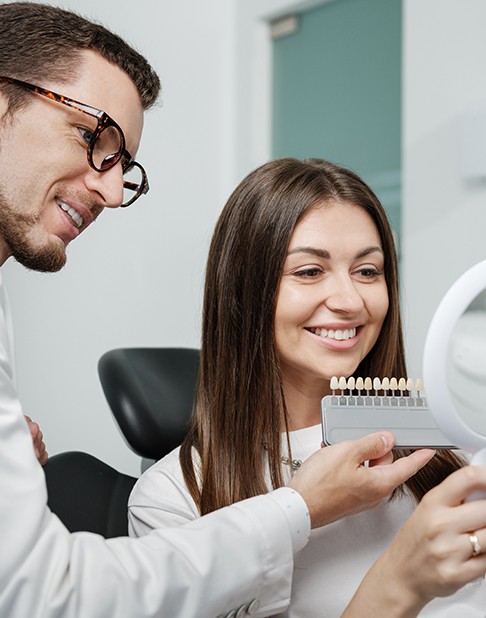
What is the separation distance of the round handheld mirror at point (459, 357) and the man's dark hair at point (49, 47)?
2.36 ft

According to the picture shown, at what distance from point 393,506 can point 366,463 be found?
0.28 m

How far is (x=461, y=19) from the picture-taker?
87.5 inches

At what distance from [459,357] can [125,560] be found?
1.29 ft

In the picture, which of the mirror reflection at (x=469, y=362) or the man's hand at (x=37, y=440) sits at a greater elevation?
the mirror reflection at (x=469, y=362)

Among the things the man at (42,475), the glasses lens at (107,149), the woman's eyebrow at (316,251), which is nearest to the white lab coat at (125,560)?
the man at (42,475)

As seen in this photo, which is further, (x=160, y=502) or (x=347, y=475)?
(x=160, y=502)

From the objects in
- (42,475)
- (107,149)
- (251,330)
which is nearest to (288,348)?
(251,330)

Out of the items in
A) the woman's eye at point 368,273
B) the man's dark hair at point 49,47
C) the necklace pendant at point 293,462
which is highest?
the man's dark hair at point 49,47

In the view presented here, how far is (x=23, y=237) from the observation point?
121 cm

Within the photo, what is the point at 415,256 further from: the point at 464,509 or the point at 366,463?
the point at 464,509

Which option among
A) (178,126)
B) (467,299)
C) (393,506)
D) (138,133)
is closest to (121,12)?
(178,126)

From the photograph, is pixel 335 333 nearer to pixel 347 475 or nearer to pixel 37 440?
pixel 347 475

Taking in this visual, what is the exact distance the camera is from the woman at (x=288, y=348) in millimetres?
1261

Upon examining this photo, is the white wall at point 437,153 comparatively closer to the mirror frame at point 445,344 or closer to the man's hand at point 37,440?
the man's hand at point 37,440
